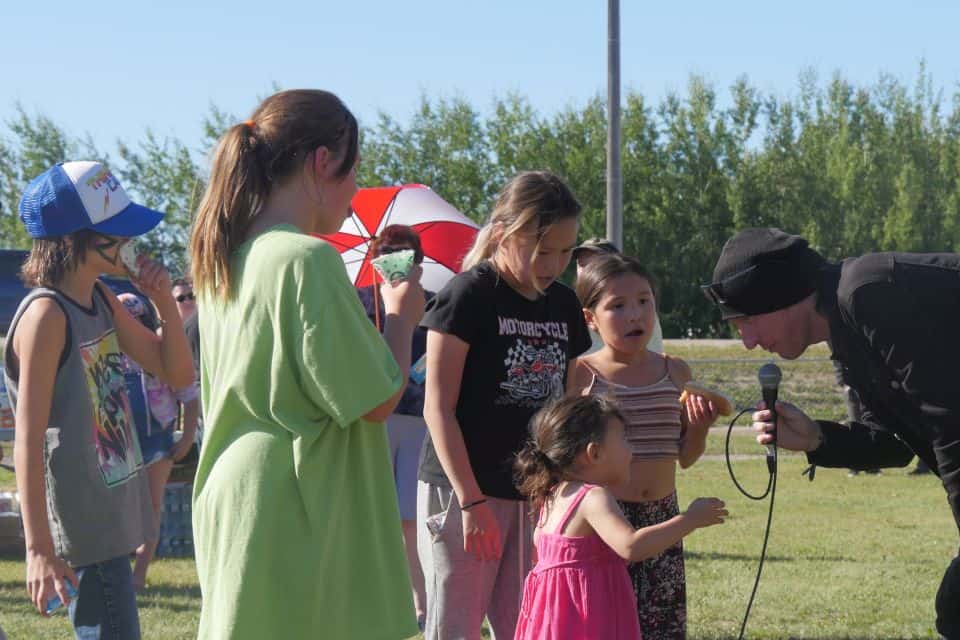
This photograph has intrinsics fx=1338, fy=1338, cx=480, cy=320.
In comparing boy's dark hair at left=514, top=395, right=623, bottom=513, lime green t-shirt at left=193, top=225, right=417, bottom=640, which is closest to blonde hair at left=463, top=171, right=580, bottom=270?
boy's dark hair at left=514, top=395, right=623, bottom=513

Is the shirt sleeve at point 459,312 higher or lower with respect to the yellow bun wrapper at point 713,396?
higher

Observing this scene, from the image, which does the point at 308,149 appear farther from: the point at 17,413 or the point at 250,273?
the point at 17,413

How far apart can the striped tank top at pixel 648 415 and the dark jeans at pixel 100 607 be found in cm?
178

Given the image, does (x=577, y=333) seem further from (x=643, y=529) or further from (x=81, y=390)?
(x=81, y=390)

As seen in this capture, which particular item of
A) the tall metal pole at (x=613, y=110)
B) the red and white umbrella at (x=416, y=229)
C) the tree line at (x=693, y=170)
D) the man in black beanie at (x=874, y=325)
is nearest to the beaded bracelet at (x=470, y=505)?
the man in black beanie at (x=874, y=325)

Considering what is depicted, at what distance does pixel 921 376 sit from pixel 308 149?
58.6 inches

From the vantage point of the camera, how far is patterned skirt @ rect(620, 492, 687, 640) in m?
→ 4.66

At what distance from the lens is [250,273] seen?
9.34 feet

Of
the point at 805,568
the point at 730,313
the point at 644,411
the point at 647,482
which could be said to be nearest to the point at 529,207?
the point at 730,313

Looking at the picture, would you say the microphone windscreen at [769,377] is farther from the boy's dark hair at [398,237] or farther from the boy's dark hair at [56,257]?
the boy's dark hair at [398,237]

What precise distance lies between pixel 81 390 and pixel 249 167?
3.66ft

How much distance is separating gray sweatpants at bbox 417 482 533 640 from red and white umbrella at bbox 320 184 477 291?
294 centimetres

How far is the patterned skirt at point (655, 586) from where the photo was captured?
15.3ft

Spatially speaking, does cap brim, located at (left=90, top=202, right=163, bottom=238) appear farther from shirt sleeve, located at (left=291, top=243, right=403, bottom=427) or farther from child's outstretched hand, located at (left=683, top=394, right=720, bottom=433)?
child's outstretched hand, located at (left=683, top=394, right=720, bottom=433)
